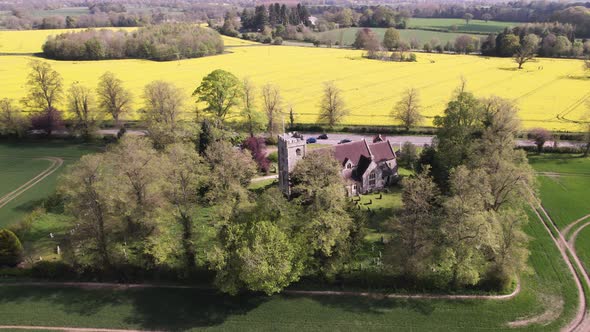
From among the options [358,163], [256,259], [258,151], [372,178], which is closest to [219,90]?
[258,151]

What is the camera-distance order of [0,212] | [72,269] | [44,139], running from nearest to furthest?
[72,269], [0,212], [44,139]

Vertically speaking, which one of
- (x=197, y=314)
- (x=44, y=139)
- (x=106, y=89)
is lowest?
(x=197, y=314)

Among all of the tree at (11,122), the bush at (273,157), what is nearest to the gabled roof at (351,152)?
the bush at (273,157)

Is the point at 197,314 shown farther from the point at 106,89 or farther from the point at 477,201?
the point at 106,89

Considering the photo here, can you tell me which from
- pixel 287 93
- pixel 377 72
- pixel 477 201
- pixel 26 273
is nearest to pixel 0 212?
pixel 26 273

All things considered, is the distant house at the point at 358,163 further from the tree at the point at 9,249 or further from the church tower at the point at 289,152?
the tree at the point at 9,249
